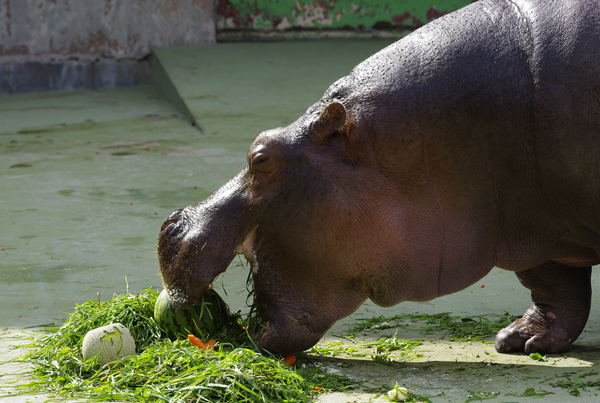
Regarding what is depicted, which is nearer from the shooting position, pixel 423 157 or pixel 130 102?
pixel 423 157

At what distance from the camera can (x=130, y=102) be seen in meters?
11.0

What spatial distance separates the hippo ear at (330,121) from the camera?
2803mm

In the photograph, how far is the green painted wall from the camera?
40.3ft

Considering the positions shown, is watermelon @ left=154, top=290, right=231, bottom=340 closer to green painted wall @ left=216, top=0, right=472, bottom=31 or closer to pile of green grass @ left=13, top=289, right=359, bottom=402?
pile of green grass @ left=13, top=289, right=359, bottom=402

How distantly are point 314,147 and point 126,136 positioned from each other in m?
6.27

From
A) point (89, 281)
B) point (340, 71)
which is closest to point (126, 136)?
point (340, 71)

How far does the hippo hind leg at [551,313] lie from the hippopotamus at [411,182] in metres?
0.55

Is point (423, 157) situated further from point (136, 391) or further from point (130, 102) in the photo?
point (130, 102)

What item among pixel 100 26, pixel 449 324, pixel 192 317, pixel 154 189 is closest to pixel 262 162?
pixel 192 317

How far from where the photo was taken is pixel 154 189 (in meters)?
6.49

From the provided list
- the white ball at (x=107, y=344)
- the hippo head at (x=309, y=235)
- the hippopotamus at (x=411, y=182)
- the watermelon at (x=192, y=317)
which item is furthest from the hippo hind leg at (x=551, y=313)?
the white ball at (x=107, y=344)

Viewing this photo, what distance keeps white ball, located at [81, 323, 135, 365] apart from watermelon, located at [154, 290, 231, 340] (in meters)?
0.16

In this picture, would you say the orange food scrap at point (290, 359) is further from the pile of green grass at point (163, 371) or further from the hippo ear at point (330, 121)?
the hippo ear at point (330, 121)

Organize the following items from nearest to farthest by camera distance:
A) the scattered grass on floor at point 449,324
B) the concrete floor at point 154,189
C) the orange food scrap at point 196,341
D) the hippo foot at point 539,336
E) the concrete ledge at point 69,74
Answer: the orange food scrap at point 196,341, the concrete floor at point 154,189, the hippo foot at point 539,336, the scattered grass on floor at point 449,324, the concrete ledge at point 69,74
